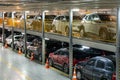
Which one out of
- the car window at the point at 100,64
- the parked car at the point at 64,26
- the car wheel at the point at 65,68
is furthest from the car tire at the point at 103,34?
the car wheel at the point at 65,68

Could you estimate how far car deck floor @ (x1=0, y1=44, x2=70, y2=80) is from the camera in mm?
16984

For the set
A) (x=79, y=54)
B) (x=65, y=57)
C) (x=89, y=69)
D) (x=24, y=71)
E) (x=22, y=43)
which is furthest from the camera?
(x=22, y=43)

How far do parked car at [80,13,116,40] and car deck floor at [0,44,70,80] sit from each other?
369 cm

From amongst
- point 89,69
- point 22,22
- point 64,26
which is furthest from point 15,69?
point 22,22

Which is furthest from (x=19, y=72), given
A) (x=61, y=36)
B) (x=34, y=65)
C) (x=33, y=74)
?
(x=61, y=36)

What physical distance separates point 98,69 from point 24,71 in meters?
6.73

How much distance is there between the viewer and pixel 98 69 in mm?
14109

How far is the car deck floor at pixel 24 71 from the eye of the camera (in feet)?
55.7

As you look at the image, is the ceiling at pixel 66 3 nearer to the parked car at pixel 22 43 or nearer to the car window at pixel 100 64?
the car window at pixel 100 64

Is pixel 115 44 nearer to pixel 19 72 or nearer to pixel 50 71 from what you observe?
pixel 50 71

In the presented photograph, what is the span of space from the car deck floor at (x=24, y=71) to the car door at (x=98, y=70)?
295 cm

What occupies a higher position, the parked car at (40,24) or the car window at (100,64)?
the parked car at (40,24)

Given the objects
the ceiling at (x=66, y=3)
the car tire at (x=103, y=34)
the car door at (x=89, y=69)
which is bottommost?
the car door at (x=89, y=69)

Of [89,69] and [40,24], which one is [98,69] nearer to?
[89,69]
